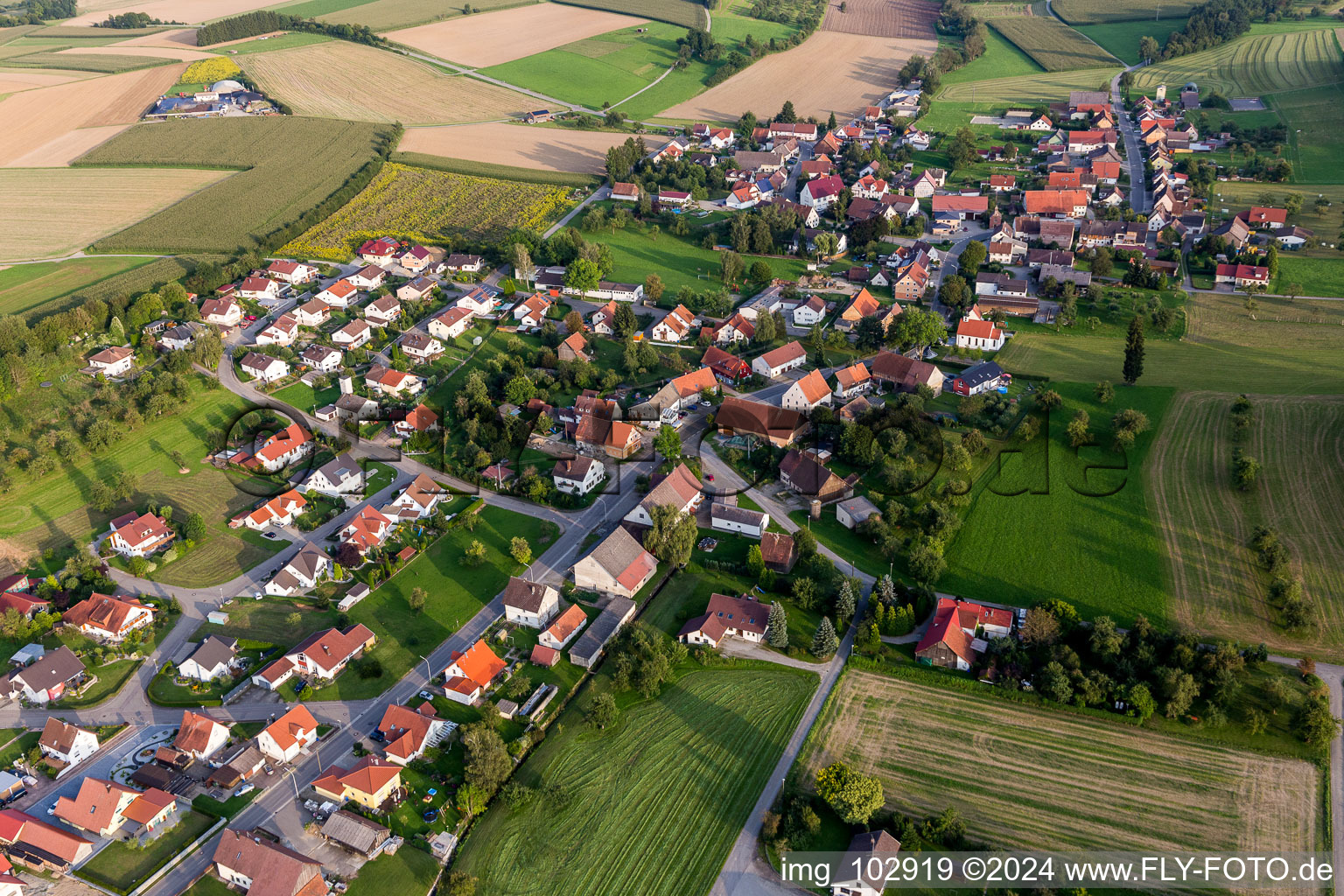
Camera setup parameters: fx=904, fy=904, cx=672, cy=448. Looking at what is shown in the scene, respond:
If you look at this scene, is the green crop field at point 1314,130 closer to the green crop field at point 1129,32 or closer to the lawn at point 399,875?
the green crop field at point 1129,32

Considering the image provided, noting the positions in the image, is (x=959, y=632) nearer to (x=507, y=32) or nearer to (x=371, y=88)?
(x=371, y=88)

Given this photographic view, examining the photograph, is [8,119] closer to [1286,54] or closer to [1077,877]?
A: [1077,877]

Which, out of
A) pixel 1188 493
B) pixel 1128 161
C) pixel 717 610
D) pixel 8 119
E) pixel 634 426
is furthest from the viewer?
pixel 8 119

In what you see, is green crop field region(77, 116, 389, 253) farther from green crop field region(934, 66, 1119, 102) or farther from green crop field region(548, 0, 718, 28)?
green crop field region(934, 66, 1119, 102)

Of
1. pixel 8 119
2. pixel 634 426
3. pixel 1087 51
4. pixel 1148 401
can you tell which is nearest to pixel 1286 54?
pixel 1087 51

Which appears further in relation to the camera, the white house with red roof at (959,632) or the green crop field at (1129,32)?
the green crop field at (1129,32)

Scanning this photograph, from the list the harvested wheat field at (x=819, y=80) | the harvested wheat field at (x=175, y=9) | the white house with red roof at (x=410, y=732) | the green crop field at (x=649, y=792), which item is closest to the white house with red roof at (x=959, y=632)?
the green crop field at (x=649, y=792)
